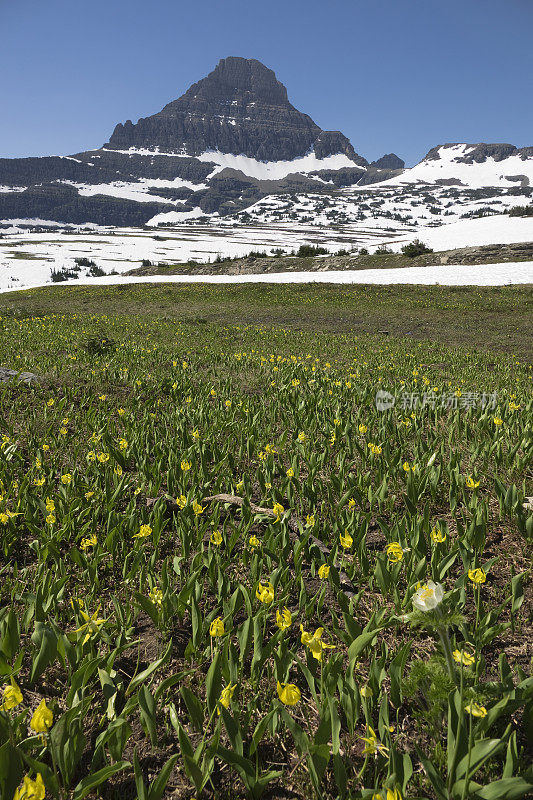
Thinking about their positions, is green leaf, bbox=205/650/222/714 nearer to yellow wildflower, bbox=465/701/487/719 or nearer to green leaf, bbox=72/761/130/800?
green leaf, bbox=72/761/130/800

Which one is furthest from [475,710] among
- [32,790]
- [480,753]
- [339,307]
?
[339,307]

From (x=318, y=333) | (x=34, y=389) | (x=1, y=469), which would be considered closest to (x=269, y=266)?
(x=318, y=333)

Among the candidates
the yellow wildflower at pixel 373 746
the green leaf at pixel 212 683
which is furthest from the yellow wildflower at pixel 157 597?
the yellow wildflower at pixel 373 746

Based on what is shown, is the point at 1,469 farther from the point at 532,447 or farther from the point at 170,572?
the point at 532,447

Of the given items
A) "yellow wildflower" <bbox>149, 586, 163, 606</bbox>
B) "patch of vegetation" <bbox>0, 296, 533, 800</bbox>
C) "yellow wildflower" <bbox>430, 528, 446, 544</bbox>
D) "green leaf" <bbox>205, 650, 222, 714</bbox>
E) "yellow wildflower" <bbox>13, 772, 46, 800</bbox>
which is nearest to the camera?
"yellow wildflower" <bbox>13, 772, 46, 800</bbox>

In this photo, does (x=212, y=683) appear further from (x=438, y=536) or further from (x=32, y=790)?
(x=438, y=536)

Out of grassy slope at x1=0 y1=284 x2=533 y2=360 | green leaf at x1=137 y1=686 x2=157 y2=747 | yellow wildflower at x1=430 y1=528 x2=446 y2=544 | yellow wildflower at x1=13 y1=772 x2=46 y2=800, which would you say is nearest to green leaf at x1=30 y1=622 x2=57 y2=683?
green leaf at x1=137 y1=686 x2=157 y2=747

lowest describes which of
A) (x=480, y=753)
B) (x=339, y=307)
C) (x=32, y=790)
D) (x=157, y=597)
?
(x=157, y=597)

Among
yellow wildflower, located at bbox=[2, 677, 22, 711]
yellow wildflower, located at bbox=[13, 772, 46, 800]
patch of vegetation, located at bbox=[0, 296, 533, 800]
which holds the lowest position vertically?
patch of vegetation, located at bbox=[0, 296, 533, 800]

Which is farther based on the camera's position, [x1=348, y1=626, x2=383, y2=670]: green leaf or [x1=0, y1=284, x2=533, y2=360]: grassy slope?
[x1=0, y1=284, x2=533, y2=360]: grassy slope

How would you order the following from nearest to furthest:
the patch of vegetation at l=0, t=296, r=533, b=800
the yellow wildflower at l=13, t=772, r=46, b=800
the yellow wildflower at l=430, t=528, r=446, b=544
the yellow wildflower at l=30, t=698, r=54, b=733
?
the yellow wildflower at l=13, t=772, r=46, b=800 → the yellow wildflower at l=30, t=698, r=54, b=733 → the patch of vegetation at l=0, t=296, r=533, b=800 → the yellow wildflower at l=430, t=528, r=446, b=544

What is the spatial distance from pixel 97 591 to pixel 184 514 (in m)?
0.76

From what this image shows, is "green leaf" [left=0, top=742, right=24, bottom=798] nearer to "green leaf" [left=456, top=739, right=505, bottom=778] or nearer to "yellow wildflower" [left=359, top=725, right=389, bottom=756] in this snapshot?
"yellow wildflower" [left=359, top=725, right=389, bottom=756]

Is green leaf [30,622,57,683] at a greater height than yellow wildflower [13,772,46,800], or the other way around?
yellow wildflower [13,772,46,800]
